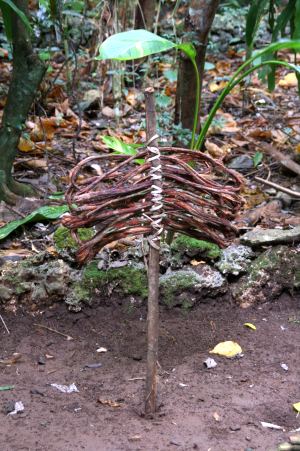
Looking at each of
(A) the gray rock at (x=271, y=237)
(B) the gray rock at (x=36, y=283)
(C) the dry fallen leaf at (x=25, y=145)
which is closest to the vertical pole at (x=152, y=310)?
(B) the gray rock at (x=36, y=283)

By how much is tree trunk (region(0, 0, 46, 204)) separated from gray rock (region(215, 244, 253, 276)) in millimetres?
1102

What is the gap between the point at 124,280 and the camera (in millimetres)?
2734

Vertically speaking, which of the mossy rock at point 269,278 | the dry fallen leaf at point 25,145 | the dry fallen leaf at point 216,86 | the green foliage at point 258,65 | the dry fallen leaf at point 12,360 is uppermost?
the green foliage at point 258,65

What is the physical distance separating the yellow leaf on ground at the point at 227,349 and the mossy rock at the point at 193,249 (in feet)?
1.46

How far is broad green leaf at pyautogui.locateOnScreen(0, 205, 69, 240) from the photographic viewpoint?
2.94 meters

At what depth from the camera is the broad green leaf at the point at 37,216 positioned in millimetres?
2939

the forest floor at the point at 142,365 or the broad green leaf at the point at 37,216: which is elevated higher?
the broad green leaf at the point at 37,216

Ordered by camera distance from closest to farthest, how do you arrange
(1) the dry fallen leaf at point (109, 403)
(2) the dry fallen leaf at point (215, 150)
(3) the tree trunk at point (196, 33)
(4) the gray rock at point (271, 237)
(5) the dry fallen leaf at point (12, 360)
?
(1) the dry fallen leaf at point (109, 403) < (5) the dry fallen leaf at point (12, 360) < (4) the gray rock at point (271, 237) < (3) the tree trunk at point (196, 33) < (2) the dry fallen leaf at point (215, 150)

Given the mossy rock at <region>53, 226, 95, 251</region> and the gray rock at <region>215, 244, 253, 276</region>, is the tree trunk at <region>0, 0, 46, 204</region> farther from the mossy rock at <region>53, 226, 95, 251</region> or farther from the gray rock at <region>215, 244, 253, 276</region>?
the gray rock at <region>215, 244, 253, 276</region>

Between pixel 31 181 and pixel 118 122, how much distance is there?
116cm

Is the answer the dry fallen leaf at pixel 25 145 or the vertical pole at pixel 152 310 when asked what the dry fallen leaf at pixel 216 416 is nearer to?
the vertical pole at pixel 152 310

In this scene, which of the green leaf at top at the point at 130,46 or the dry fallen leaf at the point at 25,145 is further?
the dry fallen leaf at the point at 25,145

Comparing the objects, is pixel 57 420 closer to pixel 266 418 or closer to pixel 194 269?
pixel 266 418

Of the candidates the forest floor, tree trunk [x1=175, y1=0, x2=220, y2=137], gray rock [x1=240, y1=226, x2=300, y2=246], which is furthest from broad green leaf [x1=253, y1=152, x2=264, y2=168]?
gray rock [x1=240, y1=226, x2=300, y2=246]
